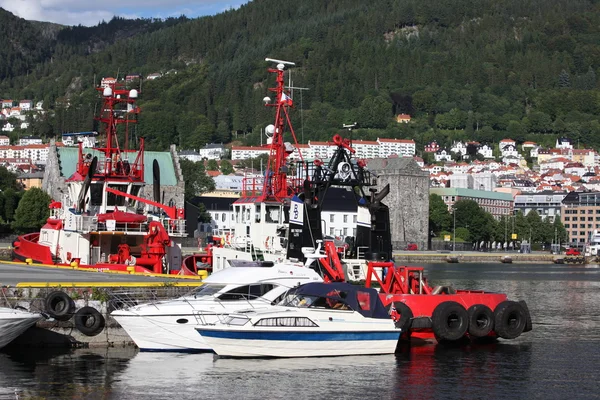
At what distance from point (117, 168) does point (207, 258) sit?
5726mm

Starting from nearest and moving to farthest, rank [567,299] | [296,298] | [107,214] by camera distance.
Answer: [296,298] → [107,214] → [567,299]

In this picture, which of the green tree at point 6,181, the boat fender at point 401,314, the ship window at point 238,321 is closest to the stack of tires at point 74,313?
the ship window at point 238,321

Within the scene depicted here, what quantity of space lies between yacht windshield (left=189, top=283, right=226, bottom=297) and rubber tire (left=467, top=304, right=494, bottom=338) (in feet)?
27.1

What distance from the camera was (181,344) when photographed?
33562 mm

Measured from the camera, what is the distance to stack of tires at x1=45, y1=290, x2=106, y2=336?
34.0 metres

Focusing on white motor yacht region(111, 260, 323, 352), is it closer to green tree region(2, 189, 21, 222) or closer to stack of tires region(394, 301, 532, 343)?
stack of tires region(394, 301, 532, 343)

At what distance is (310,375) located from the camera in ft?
103

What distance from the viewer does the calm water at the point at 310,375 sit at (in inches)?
1149

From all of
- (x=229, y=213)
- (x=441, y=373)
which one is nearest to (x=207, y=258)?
(x=441, y=373)

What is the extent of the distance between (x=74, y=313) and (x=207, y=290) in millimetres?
4000

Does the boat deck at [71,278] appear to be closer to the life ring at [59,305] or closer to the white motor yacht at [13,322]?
the life ring at [59,305]

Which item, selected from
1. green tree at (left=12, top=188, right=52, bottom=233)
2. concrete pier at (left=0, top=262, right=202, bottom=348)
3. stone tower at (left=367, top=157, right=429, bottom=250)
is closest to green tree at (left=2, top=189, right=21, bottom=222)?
green tree at (left=12, top=188, right=52, bottom=233)

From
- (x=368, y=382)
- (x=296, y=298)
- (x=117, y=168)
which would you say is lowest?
(x=368, y=382)

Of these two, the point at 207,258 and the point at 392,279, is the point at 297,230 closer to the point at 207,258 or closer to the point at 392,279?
the point at 392,279
